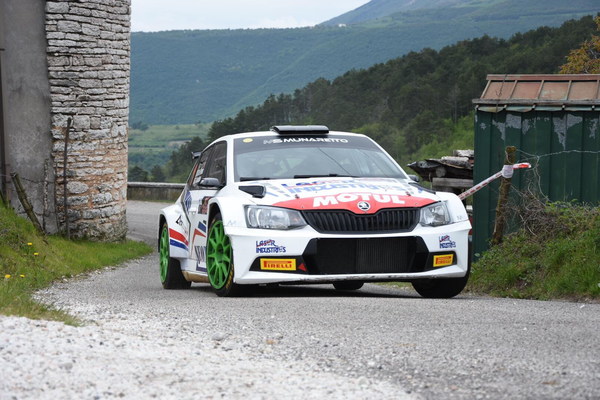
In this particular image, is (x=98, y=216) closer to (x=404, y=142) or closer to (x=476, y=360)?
(x=476, y=360)

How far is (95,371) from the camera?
565 centimetres

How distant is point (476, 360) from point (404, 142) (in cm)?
5806

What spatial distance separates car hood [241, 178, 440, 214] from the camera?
910 cm

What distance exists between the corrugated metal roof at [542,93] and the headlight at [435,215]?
6.08m

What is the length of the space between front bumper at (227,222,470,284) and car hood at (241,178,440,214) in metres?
0.23

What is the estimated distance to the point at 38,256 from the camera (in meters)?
15.8

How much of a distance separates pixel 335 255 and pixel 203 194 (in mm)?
2104

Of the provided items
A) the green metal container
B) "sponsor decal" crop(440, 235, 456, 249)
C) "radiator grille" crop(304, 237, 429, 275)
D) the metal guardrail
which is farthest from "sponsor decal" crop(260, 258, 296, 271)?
the metal guardrail

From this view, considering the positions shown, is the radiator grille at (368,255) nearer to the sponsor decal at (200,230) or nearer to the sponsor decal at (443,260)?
the sponsor decal at (443,260)

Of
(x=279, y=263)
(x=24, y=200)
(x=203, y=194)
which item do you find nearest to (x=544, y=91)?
(x=203, y=194)

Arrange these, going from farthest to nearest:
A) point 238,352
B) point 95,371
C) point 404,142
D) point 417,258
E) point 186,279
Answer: point 404,142 → point 186,279 → point 417,258 → point 238,352 → point 95,371

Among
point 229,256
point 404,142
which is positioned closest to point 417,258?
point 229,256

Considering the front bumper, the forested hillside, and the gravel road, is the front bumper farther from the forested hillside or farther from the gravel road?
the forested hillside

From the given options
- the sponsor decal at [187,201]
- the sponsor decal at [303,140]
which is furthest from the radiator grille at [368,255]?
the sponsor decal at [187,201]
